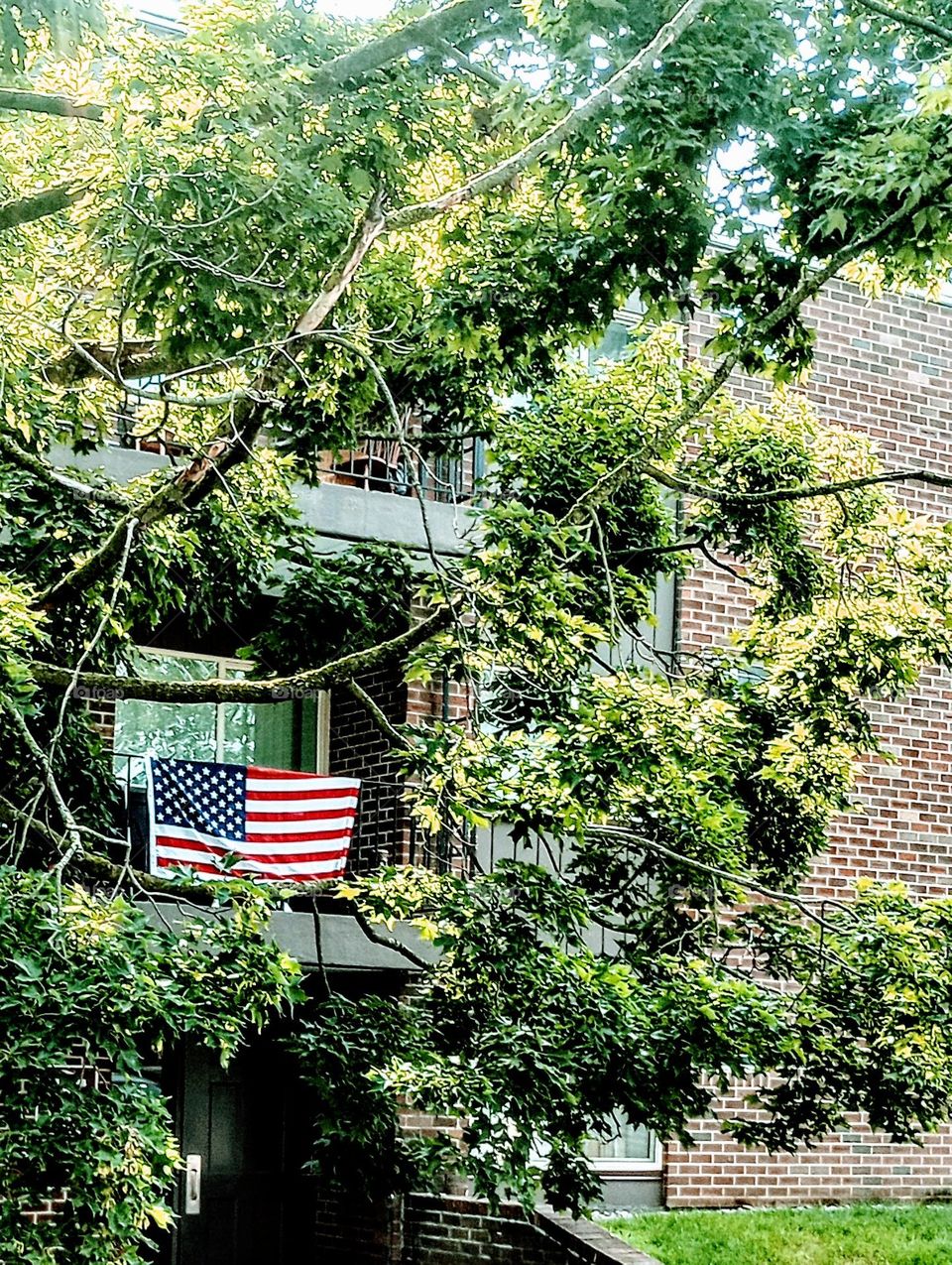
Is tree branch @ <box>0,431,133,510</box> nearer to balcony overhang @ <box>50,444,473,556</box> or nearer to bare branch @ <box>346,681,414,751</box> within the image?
bare branch @ <box>346,681,414,751</box>

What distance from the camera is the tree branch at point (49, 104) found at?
795 cm

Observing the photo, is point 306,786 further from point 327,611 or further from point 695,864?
point 695,864

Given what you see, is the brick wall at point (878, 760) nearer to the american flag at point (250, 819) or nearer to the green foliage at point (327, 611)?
the green foliage at point (327, 611)

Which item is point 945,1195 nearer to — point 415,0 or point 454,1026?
point 454,1026

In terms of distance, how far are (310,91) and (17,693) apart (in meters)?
3.71

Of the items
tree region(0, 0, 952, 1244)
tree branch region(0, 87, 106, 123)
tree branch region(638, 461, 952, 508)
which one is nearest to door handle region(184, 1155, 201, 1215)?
tree region(0, 0, 952, 1244)

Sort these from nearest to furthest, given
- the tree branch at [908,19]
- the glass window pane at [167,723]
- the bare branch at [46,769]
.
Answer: the tree branch at [908,19]
the bare branch at [46,769]
the glass window pane at [167,723]

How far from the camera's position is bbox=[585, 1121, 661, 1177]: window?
15.4m

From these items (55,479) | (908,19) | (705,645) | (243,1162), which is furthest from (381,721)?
(243,1162)

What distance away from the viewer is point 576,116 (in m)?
8.70

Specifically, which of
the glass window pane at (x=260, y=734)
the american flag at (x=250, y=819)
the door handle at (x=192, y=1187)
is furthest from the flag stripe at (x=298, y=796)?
the door handle at (x=192, y=1187)

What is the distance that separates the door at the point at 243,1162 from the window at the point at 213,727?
2.66 metres

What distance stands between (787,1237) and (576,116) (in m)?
9.07

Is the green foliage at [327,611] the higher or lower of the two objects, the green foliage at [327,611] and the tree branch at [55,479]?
the lower
